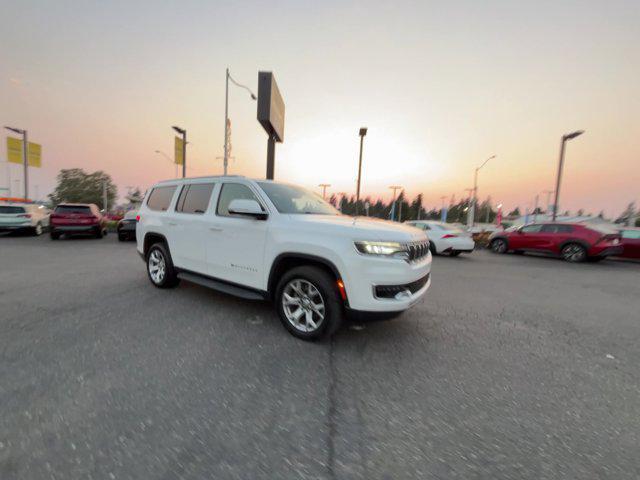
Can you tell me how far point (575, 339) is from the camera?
3.67 m

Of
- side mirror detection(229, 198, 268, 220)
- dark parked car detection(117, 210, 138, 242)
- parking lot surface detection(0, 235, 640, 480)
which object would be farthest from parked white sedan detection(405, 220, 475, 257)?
dark parked car detection(117, 210, 138, 242)

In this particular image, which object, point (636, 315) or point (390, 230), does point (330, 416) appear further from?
point (636, 315)

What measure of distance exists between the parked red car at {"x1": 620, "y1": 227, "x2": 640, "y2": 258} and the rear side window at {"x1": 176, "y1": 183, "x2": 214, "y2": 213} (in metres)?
14.6

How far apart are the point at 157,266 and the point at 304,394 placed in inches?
163

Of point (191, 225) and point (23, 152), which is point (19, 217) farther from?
point (191, 225)

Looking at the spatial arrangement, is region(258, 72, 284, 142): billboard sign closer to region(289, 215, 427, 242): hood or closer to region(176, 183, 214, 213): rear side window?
region(176, 183, 214, 213): rear side window

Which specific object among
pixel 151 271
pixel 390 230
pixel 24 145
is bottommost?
pixel 151 271

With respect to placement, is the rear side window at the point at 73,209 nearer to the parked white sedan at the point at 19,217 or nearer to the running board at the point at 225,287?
the parked white sedan at the point at 19,217

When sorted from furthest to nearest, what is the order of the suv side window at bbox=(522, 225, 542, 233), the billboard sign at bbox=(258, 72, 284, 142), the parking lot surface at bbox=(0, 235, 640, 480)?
1. the billboard sign at bbox=(258, 72, 284, 142)
2. the suv side window at bbox=(522, 225, 542, 233)
3. the parking lot surface at bbox=(0, 235, 640, 480)

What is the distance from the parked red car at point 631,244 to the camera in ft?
35.3

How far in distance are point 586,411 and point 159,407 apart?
3.27 m

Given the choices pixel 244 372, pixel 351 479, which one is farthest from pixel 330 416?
pixel 244 372

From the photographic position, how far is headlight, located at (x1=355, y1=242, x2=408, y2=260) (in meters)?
2.96

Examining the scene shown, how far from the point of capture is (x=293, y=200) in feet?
13.4
